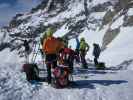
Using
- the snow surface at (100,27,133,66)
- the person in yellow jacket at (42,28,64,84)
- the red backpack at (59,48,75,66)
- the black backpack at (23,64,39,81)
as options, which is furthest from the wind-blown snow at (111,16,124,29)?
the person in yellow jacket at (42,28,64,84)

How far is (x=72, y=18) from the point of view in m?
126

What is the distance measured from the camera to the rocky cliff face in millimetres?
62091

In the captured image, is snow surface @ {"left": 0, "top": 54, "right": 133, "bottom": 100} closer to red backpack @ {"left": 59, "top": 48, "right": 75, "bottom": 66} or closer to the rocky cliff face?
red backpack @ {"left": 59, "top": 48, "right": 75, "bottom": 66}

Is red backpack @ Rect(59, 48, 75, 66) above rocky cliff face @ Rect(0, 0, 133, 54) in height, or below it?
below

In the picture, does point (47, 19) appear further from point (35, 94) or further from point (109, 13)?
point (35, 94)

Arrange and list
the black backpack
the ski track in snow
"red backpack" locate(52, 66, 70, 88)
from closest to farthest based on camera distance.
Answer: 1. the ski track in snow
2. "red backpack" locate(52, 66, 70, 88)
3. the black backpack

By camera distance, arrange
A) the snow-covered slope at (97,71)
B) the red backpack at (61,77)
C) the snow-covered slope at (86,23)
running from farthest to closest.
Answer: the snow-covered slope at (86,23)
the red backpack at (61,77)
the snow-covered slope at (97,71)

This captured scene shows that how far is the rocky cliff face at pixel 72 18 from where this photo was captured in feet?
204

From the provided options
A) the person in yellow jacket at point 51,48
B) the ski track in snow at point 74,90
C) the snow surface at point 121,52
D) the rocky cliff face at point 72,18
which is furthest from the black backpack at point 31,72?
the rocky cliff face at point 72,18

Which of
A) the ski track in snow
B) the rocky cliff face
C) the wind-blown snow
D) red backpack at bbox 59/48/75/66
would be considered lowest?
the ski track in snow

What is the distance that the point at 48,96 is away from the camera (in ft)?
43.2

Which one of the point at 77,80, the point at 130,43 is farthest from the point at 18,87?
the point at 130,43

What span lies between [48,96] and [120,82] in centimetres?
359

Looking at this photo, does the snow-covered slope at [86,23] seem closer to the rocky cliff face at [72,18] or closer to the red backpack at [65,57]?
the rocky cliff face at [72,18]
